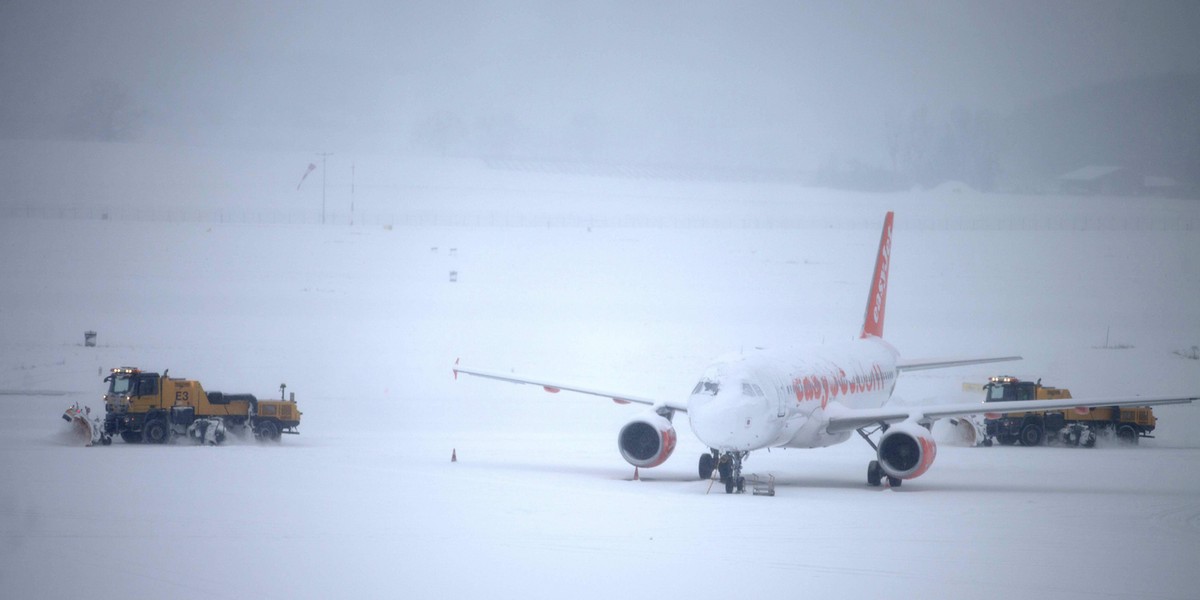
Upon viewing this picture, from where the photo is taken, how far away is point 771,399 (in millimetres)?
24938

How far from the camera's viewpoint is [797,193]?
121 metres

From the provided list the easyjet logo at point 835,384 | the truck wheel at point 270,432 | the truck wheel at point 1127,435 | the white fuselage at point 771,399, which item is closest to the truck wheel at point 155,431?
the truck wheel at point 270,432

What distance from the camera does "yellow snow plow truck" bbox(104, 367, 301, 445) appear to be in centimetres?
3269

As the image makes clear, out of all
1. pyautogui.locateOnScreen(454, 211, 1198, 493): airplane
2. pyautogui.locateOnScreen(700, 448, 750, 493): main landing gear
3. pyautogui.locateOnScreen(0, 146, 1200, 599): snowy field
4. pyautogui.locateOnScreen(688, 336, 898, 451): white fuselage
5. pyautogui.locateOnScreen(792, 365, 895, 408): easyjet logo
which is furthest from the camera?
pyautogui.locateOnScreen(792, 365, 895, 408): easyjet logo

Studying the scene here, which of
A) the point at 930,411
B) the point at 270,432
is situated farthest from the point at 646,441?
the point at 270,432

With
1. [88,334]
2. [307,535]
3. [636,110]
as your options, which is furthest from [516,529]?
[636,110]

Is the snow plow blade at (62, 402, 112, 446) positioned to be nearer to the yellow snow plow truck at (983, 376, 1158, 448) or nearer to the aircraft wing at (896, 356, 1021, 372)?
the aircraft wing at (896, 356, 1021, 372)

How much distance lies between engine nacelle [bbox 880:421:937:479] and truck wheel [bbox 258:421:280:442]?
1633 centimetres

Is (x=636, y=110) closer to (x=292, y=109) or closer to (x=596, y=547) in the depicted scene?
(x=292, y=109)

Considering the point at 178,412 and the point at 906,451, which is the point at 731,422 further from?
the point at 178,412

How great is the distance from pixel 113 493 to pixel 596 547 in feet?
31.2

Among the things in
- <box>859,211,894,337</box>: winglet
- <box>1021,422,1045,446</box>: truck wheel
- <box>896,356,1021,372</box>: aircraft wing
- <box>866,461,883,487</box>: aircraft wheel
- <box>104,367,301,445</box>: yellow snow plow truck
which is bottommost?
<box>866,461,883,487</box>: aircraft wheel

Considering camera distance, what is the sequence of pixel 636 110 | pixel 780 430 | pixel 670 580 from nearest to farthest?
1. pixel 670 580
2. pixel 780 430
3. pixel 636 110

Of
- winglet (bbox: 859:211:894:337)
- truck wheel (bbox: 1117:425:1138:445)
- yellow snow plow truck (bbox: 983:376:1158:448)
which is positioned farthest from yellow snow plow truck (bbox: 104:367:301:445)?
truck wheel (bbox: 1117:425:1138:445)
